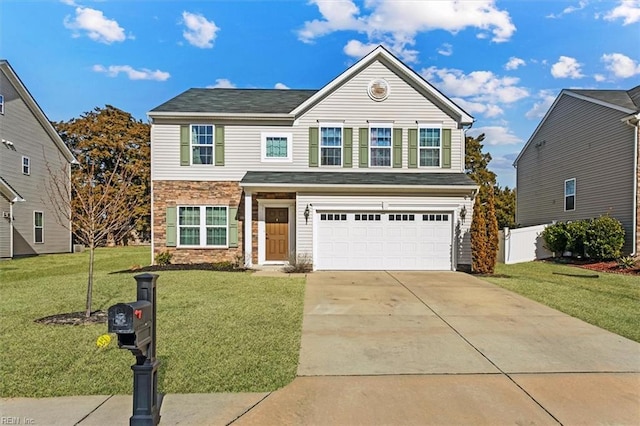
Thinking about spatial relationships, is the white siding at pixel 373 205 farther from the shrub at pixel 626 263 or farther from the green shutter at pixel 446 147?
the shrub at pixel 626 263

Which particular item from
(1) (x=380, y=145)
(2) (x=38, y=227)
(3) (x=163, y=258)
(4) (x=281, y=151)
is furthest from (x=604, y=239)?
(2) (x=38, y=227)

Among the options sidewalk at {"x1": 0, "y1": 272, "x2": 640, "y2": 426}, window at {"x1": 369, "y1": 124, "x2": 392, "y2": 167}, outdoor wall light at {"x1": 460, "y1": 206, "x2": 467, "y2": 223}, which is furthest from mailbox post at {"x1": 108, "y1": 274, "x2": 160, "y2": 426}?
window at {"x1": 369, "y1": 124, "x2": 392, "y2": 167}

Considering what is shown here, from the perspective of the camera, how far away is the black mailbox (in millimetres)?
2887

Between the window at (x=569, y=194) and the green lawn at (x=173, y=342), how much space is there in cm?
1520

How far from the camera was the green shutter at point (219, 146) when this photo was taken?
14.9m

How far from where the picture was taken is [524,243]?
1720 centimetres

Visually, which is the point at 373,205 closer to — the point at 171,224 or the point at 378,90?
the point at 378,90

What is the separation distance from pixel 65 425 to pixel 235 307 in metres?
4.45

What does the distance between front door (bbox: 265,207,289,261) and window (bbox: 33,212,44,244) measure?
49.9 feet

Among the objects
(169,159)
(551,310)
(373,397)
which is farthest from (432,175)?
(373,397)

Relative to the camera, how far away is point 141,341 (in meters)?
3.05

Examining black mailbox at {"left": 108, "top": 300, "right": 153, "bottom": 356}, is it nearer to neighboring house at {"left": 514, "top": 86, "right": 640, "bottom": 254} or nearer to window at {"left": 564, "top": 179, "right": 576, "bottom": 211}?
neighboring house at {"left": 514, "top": 86, "right": 640, "bottom": 254}

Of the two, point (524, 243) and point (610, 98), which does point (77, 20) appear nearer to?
point (524, 243)

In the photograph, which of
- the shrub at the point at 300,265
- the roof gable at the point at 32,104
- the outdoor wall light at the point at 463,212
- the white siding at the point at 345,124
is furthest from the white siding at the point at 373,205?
the roof gable at the point at 32,104
